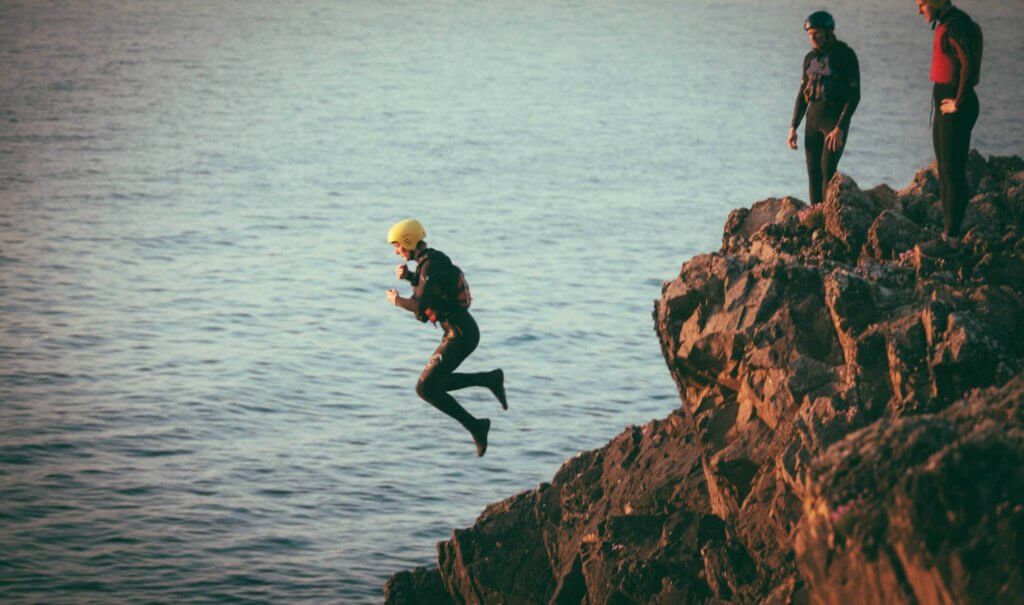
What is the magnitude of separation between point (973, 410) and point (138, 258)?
6982 cm

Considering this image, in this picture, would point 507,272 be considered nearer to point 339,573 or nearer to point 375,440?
point 375,440

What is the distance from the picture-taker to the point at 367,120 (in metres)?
119

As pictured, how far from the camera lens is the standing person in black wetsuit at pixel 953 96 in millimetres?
15328

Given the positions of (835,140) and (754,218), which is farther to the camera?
(754,218)

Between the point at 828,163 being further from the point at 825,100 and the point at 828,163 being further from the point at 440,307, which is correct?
the point at 440,307

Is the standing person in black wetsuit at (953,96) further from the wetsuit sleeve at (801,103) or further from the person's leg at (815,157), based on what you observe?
the wetsuit sleeve at (801,103)

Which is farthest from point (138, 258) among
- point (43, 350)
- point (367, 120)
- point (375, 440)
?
point (367, 120)

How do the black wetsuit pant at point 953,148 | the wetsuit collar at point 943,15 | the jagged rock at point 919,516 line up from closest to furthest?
the jagged rock at point 919,516
the wetsuit collar at point 943,15
the black wetsuit pant at point 953,148

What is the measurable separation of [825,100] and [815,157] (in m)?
0.80

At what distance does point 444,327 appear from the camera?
56.4 feet

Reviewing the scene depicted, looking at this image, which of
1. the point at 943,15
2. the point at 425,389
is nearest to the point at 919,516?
the point at 943,15

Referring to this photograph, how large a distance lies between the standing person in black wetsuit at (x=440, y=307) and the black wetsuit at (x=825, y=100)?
502cm

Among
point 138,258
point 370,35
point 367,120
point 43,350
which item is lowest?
point 43,350

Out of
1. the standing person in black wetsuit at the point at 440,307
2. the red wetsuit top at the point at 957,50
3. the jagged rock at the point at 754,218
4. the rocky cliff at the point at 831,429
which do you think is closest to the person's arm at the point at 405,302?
the standing person in black wetsuit at the point at 440,307
